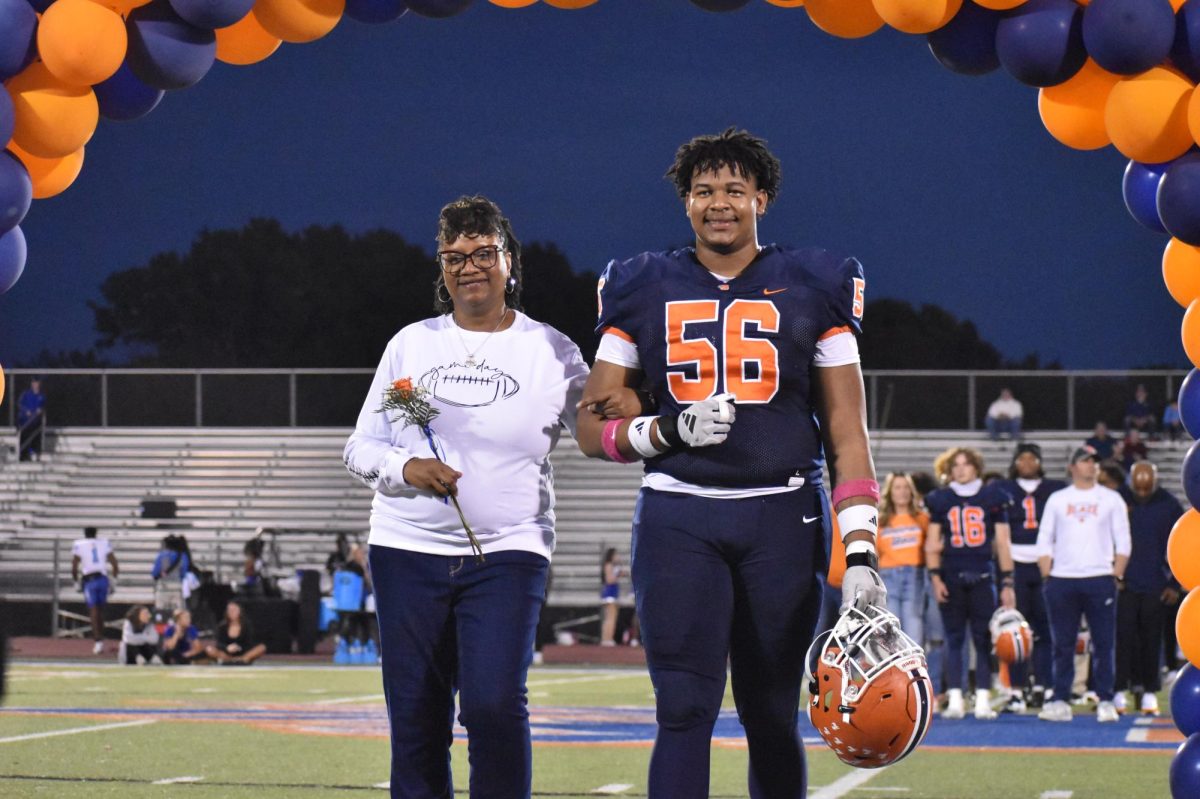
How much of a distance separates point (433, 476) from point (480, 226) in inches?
32.1

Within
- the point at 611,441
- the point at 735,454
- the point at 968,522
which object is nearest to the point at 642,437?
the point at 611,441

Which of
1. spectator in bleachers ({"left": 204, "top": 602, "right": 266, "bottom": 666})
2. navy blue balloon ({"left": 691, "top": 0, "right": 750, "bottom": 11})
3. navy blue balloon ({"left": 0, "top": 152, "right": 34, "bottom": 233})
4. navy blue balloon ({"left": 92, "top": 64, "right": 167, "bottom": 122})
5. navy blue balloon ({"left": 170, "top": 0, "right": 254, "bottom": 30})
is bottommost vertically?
spectator in bleachers ({"left": 204, "top": 602, "right": 266, "bottom": 666})

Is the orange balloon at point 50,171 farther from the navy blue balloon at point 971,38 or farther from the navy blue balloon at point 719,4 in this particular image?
the navy blue balloon at point 971,38

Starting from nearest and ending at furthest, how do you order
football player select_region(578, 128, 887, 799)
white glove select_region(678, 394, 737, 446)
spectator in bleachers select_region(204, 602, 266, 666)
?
white glove select_region(678, 394, 737, 446), football player select_region(578, 128, 887, 799), spectator in bleachers select_region(204, 602, 266, 666)

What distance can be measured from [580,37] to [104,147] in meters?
17.0

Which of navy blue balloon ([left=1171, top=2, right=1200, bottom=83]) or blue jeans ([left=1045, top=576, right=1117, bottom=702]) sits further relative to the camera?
blue jeans ([left=1045, top=576, right=1117, bottom=702])

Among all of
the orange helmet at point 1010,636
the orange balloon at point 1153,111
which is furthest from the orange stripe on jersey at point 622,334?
the orange helmet at point 1010,636

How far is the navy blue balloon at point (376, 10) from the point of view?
231 inches

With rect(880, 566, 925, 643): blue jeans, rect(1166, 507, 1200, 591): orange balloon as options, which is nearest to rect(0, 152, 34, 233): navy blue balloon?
rect(1166, 507, 1200, 591): orange balloon

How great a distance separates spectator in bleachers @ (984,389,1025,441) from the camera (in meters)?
29.3

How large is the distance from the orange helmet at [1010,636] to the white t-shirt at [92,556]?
14096 millimetres

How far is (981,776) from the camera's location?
7910 mm

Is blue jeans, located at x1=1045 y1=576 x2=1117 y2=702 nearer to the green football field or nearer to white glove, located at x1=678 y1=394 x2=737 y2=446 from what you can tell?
the green football field

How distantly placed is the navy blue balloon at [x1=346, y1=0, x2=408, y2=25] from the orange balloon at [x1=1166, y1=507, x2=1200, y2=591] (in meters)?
3.23
